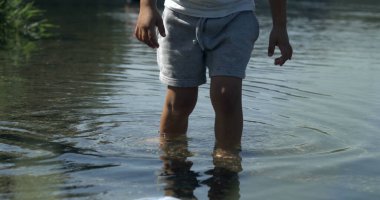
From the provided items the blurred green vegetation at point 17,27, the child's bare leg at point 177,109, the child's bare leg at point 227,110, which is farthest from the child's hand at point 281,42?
the blurred green vegetation at point 17,27

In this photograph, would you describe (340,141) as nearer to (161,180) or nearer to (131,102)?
(161,180)

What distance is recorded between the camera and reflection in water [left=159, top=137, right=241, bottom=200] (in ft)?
11.4

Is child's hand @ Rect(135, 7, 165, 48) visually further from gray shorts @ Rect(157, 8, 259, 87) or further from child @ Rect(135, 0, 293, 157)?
gray shorts @ Rect(157, 8, 259, 87)

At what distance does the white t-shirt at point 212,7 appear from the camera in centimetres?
Result: 423

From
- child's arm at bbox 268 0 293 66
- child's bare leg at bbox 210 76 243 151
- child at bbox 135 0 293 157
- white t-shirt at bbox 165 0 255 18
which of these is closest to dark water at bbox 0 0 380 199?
child's bare leg at bbox 210 76 243 151

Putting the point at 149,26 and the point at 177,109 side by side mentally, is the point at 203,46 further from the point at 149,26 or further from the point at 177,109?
the point at 177,109

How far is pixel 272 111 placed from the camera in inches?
232

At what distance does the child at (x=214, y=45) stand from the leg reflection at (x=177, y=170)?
23cm

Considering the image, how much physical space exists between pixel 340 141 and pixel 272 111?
1.17 m


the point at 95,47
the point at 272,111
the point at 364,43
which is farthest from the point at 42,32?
the point at 272,111

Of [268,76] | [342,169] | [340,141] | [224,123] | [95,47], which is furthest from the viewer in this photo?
[95,47]

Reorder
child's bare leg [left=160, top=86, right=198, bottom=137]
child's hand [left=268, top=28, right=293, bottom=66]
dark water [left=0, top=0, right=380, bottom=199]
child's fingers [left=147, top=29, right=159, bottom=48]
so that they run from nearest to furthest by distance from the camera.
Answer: dark water [left=0, top=0, right=380, bottom=199] < child's fingers [left=147, top=29, right=159, bottom=48] < child's hand [left=268, top=28, right=293, bottom=66] < child's bare leg [left=160, top=86, right=198, bottom=137]

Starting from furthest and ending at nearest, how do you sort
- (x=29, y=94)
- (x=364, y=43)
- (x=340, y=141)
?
(x=364, y=43) < (x=29, y=94) < (x=340, y=141)

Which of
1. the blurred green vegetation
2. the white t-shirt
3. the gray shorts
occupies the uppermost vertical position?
the white t-shirt
